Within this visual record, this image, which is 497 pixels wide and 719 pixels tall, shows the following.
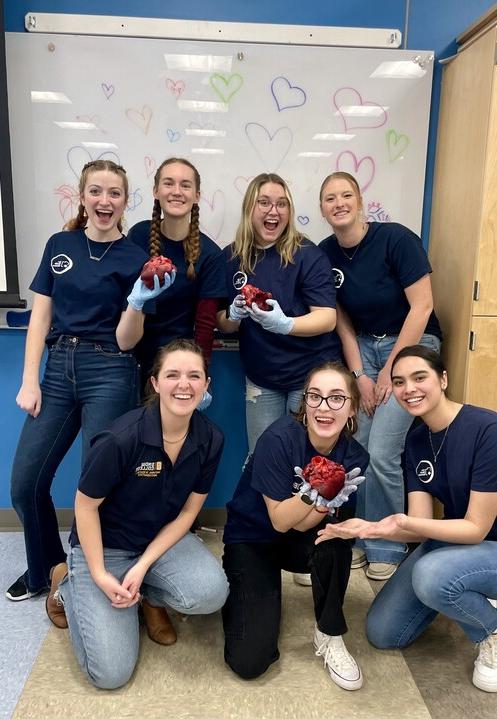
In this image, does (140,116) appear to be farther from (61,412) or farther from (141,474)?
(141,474)

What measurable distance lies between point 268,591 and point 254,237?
134 centimetres

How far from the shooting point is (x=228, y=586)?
191cm

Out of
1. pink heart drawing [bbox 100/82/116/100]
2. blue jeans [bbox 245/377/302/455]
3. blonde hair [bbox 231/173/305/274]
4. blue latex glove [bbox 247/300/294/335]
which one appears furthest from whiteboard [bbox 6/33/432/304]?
blue jeans [bbox 245/377/302/455]

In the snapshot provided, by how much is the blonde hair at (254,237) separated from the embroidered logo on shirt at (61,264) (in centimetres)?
66

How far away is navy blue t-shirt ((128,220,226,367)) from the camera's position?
2213 mm

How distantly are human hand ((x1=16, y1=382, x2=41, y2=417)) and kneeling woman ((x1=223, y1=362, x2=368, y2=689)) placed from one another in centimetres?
86

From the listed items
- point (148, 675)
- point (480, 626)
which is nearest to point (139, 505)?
point (148, 675)

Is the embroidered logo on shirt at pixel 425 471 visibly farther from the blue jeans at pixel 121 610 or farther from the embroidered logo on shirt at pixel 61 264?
the embroidered logo on shirt at pixel 61 264

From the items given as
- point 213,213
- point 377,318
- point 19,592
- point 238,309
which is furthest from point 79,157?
point 19,592

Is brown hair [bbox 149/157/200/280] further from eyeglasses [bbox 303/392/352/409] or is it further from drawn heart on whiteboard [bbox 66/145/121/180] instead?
eyeglasses [bbox 303/392/352/409]

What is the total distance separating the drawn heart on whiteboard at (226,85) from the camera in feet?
8.20

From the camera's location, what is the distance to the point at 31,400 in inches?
83.7

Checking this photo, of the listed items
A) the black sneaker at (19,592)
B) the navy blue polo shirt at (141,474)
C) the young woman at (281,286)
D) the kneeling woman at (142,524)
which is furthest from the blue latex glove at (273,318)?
the black sneaker at (19,592)

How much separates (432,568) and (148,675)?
0.97m
